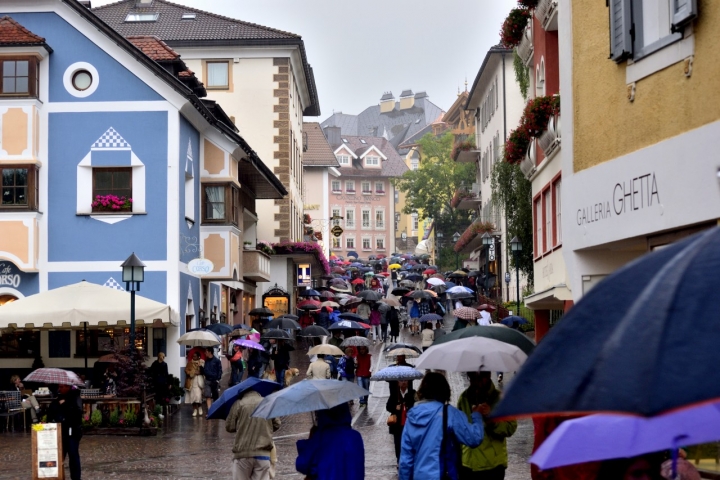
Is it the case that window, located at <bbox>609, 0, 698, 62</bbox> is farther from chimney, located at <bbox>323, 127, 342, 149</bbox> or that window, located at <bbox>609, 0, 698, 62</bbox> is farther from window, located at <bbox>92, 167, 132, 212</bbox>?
chimney, located at <bbox>323, 127, 342, 149</bbox>

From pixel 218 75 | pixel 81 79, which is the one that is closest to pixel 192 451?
pixel 81 79

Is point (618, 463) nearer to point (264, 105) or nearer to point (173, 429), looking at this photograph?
point (173, 429)

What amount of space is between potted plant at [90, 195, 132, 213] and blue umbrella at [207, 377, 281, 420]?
18854 mm

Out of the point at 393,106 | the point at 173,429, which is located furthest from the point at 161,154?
the point at 393,106

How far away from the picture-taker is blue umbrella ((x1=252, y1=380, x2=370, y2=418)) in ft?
30.9

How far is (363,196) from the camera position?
138000 millimetres

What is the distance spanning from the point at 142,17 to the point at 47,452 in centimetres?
4408

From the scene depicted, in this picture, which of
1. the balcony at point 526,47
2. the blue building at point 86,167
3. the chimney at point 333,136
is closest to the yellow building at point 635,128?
the balcony at point 526,47

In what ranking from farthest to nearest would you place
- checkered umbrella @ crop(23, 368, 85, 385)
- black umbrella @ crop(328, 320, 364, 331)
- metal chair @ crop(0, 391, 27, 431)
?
black umbrella @ crop(328, 320, 364, 331), metal chair @ crop(0, 391, 27, 431), checkered umbrella @ crop(23, 368, 85, 385)

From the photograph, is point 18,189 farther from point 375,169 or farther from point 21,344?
point 375,169

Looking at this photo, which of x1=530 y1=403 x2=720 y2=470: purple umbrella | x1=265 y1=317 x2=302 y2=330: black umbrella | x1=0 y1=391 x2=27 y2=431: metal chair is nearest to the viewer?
x1=530 y1=403 x2=720 y2=470: purple umbrella

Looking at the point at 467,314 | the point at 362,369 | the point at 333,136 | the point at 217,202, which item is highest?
the point at 333,136

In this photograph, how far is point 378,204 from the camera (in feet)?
457

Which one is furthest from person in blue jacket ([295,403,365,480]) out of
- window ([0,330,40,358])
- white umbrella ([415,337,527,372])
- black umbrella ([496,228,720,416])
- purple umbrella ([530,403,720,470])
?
window ([0,330,40,358])
